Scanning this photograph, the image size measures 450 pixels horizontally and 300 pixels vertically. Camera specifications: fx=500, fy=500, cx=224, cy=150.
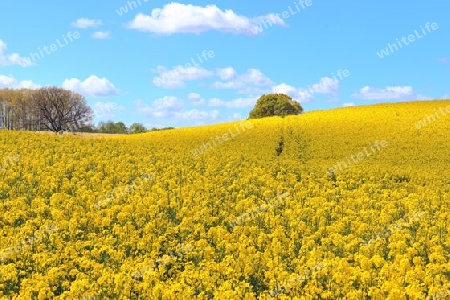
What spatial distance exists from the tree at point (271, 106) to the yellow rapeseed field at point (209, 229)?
6763 cm

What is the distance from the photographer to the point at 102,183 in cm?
1847

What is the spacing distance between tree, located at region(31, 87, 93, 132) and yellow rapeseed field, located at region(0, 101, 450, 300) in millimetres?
67384

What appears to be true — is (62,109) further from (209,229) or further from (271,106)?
(209,229)

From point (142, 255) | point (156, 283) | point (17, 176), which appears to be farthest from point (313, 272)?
point (17, 176)

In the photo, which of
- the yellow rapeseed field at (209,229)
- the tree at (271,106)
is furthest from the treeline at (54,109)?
the yellow rapeseed field at (209,229)

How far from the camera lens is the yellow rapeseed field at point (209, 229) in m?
10.3

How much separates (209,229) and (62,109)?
84.4 meters

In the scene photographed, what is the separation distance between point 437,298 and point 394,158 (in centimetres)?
2707

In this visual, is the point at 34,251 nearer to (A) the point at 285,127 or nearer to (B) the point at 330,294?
(B) the point at 330,294

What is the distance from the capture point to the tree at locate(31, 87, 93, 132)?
9212 centimetres

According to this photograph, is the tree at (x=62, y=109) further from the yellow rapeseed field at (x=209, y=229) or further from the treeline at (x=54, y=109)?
the yellow rapeseed field at (x=209, y=229)

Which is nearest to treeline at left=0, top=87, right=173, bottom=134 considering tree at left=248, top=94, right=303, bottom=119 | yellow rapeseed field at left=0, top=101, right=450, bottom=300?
tree at left=248, top=94, right=303, bottom=119

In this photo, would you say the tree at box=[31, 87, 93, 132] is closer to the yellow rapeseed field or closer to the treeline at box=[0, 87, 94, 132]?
the treeline at box=[0, 87, 94, 132]

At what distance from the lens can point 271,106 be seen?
9500 cm
